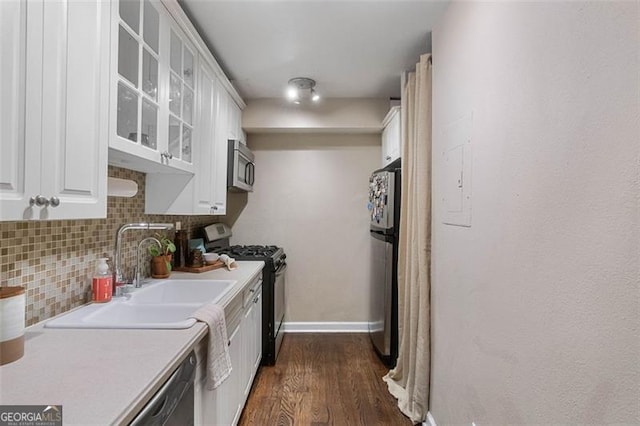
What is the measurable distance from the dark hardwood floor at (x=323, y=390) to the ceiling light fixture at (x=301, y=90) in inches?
97.7

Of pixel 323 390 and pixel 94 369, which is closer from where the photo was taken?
pixel 94 369

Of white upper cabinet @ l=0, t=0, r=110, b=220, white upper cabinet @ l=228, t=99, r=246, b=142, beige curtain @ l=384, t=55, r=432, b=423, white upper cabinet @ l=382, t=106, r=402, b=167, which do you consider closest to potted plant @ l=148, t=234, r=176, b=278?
white upper cabinet @ l=0, t=0, r=110, b=220

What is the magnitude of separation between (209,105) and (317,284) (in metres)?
2.21

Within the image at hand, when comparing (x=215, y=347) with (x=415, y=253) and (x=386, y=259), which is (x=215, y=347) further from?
(x=386, y=259)

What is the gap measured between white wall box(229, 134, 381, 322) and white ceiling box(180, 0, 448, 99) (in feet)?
2.63

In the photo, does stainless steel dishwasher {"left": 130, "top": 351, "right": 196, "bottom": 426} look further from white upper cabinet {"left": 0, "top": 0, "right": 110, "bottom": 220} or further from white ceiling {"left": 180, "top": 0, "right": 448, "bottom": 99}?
white ceiling {"left": 180, "top": 0, "right": 448, "bottom": 99}

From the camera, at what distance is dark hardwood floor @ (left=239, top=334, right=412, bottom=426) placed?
2.02m

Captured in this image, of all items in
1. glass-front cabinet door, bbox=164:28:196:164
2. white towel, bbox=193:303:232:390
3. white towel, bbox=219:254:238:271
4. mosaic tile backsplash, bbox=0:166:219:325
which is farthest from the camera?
white towel, bbox=219:254:238:271

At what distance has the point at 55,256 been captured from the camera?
49.7 inches

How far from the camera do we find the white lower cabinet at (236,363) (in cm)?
124

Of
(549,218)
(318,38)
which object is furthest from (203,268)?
(549,218)

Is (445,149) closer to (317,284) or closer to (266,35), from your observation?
(266,35)

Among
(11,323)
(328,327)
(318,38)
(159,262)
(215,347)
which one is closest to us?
(11,323)

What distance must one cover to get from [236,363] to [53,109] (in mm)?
1473
